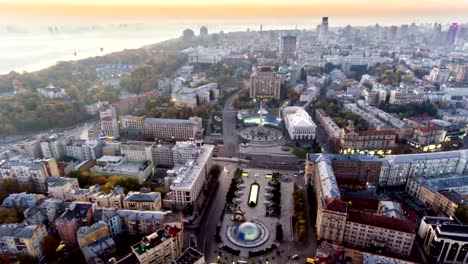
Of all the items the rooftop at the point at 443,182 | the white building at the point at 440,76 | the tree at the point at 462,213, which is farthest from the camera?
the white building at the point at 440,76

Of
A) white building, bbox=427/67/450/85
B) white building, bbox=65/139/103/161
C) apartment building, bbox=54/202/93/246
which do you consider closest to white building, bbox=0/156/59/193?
white building, bbox=65/139/103/161

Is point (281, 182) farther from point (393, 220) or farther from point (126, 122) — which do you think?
point (126, 122)

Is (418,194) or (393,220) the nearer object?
(393,220)

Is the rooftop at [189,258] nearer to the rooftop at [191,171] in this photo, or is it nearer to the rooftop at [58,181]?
the rooftop at [191,171]

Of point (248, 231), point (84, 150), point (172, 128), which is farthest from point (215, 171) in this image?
point (84, 150)

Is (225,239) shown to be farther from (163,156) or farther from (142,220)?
(163,156)

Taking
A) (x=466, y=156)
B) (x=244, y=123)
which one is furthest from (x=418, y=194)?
(x=244, y=123)

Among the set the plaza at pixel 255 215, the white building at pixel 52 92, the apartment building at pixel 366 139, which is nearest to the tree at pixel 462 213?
the plaza at pixel 255 215
